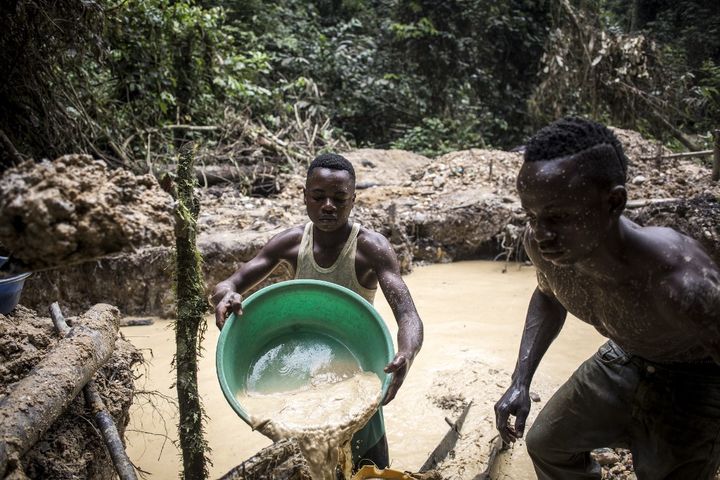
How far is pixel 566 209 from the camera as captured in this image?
1.49 metres

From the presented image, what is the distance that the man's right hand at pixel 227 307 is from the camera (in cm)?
208

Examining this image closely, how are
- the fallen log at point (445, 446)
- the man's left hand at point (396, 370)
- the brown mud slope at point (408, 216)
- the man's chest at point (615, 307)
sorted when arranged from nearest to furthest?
1. the man's chest at point (615, 307)
2. the man's left hand at point (396, 370)
3. the fallen log at point (445, 446)
4. the brown mud slope at point (408, 216)

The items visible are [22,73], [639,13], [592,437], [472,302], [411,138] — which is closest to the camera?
[592,437]

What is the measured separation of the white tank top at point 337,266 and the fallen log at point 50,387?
0.94m

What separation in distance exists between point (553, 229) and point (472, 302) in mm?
3861

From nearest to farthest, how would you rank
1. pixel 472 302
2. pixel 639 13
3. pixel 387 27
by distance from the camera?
pixel 472 302 < pixel 387 27 < pixel 639 13

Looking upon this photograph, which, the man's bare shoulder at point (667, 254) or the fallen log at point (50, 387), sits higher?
the man's bare shoulder at point (667, 254)

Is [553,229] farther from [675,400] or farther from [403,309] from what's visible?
[403,309]

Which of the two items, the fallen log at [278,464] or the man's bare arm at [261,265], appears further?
the man's bare arm at [261,265]

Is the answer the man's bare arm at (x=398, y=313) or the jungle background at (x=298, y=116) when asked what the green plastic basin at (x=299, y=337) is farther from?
the jungle background at (x=298, y=116)

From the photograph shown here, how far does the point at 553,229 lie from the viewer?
151cm

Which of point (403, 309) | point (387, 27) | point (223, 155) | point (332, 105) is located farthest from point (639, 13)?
point (403, 309)

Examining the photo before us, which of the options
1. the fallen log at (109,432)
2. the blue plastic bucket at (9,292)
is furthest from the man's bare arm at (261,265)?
the blue plastic bucket at (9,292)

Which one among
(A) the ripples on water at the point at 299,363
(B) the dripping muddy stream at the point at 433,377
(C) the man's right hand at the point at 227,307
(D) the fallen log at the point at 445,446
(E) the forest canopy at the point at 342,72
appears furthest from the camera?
(E) the forest canopy at the point at 342,72
